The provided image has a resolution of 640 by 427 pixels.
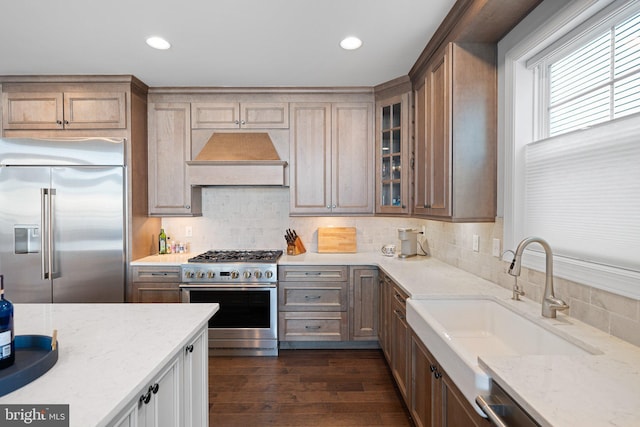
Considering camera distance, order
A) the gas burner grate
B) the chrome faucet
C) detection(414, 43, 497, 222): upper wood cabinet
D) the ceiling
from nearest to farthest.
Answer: the chrome faucet < the ceiling < detection(414, 43, 497, 222): upper wood cabinet < the gas burner grate

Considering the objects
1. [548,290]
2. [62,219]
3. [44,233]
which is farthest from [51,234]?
[548,290]

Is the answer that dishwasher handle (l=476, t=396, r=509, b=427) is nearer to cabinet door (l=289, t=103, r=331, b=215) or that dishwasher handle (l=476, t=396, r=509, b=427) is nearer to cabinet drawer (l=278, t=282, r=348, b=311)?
cabinet drawer (l=278, t=282, r=348, b=311)

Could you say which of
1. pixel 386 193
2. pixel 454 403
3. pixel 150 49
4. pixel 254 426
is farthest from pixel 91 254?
pixel 454 403

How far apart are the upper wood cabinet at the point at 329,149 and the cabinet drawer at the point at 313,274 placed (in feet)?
2.03

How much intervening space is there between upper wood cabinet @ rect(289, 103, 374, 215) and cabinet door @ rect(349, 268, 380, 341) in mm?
835

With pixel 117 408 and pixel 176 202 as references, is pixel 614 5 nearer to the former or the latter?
pixel 117 408

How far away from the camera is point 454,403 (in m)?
1.35

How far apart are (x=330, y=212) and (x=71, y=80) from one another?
105 inches

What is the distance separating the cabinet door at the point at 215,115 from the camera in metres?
3.43

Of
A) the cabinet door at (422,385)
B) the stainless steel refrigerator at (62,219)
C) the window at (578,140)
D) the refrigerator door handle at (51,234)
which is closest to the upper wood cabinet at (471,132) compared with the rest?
the window at (578,140)

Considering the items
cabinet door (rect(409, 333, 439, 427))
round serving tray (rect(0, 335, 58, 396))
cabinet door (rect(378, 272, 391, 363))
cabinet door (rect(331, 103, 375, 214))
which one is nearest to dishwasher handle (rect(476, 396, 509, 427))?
cabinet door (rect(409, 333, 439, 427))

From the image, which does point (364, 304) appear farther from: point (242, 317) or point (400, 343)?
point (242, 317)

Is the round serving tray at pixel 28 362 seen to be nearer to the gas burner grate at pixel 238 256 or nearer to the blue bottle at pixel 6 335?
the blue bottle at pixel 6 335

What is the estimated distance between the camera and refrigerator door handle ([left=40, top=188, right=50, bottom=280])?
9.75 feet
